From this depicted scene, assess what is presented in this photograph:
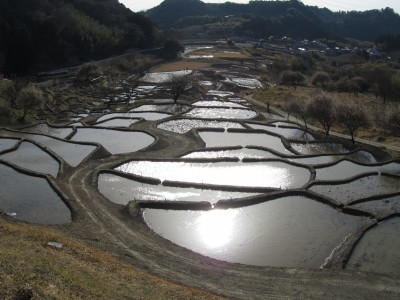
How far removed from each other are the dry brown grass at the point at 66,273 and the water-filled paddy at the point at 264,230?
602 cm

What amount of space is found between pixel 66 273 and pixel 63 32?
11302cm

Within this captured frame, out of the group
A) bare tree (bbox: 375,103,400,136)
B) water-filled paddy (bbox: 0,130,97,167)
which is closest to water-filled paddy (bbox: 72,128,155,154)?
water-filled paddy (bbox: 0,130,97,167)

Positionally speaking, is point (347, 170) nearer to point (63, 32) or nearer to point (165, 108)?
point (165, 108)

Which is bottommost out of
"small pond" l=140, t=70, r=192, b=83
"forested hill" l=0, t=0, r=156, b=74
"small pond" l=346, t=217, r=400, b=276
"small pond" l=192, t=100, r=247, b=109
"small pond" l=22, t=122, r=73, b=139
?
"small pond" l=346, t=217, r=400, b=276

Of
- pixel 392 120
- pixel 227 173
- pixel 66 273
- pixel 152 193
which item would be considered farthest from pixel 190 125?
pixel 66 273

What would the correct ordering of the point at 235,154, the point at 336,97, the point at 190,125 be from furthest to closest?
the point at 336,97 < the point at 190,125 < the point at 235,154

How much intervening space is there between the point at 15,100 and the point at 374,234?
198 feet

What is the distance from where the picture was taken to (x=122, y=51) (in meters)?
138

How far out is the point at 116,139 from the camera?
178 ft

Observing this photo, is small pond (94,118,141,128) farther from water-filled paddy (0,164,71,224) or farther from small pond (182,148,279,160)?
water-filled paddy (0,164,71,224)

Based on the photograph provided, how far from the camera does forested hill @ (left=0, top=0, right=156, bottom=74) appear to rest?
9912cm

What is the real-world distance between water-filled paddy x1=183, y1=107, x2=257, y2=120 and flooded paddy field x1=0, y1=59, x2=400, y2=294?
843cm

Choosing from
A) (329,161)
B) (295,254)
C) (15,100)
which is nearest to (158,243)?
(295,254)

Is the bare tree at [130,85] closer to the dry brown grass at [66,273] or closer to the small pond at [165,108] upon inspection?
the small pond at [165,108]
